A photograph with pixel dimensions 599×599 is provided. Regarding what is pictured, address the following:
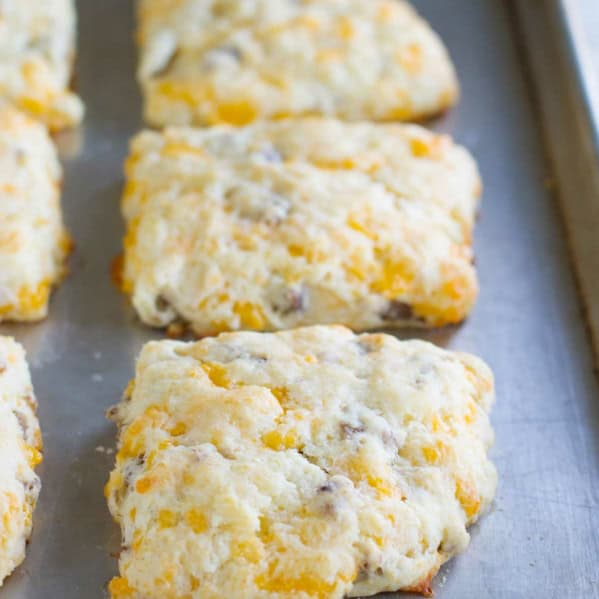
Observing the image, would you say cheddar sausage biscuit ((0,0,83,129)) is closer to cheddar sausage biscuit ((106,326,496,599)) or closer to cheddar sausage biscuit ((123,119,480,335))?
cheddar sausage biscuit ((123,119,480,335))

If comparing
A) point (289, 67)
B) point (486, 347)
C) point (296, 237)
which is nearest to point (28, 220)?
point (296, 237)

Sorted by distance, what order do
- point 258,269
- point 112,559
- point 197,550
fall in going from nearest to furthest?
point 197,550, point 112,559, point 258,269

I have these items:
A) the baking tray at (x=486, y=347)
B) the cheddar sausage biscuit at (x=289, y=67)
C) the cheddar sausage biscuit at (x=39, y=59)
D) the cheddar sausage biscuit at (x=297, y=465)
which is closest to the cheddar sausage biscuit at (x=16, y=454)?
the baking tray at (x=486, y=347)

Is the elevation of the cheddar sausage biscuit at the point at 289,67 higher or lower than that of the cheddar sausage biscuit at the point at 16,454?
higher

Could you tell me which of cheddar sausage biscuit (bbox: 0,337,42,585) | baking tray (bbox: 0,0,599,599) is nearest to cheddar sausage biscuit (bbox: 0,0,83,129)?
baking tray (bbox: 0,0,599,599)

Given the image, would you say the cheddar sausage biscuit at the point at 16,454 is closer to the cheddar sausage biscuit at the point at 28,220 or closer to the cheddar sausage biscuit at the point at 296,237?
the cheddar sausage biscuit at the point at 28,220

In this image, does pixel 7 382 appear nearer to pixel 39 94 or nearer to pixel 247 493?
pixel 247 493

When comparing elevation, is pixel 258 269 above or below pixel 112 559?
above

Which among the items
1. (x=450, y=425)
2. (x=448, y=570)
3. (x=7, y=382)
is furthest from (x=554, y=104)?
(x=7, y=382)
